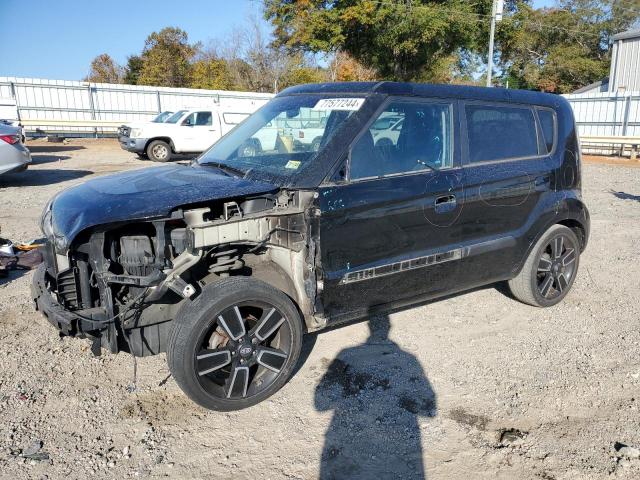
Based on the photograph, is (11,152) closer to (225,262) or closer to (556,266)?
(225,262)

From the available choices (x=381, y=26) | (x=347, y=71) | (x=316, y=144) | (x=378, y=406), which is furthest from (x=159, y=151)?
(x=347, y=71)

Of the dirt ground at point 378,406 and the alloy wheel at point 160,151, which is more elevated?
the alloy wheel at point 160,151

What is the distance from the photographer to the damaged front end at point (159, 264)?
9.96 feet

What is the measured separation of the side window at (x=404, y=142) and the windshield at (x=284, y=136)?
0.72 feet

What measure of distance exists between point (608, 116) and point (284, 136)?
72.5 feet

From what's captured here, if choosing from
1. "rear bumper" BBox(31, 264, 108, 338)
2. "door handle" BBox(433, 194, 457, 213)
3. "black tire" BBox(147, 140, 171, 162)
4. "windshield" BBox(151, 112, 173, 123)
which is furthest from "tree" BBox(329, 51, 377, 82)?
"rear bumper" BBox(31, 264, 108, 338)

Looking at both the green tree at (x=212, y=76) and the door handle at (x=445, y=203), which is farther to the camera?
the green tree at (x=212, y=76)

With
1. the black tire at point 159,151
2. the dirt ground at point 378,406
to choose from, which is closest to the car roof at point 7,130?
the black tire at point 159,151

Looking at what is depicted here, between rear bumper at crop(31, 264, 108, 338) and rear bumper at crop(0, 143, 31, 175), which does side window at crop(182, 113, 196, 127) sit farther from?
rear bumper at crop(31, 264, 108, 338)

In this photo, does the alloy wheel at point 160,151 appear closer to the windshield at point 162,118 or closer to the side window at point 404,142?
the windshield at point 162,118

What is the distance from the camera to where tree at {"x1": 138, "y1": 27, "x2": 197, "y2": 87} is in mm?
38375

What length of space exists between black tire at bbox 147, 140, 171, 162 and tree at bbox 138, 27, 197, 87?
2338 cm

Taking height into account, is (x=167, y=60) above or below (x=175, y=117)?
above

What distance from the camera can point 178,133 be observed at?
17234 mm
